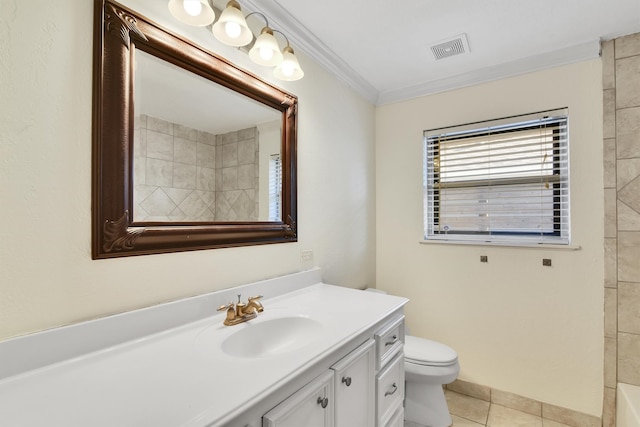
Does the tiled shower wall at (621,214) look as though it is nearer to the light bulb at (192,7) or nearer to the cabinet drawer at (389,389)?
the cabinet drawer at (389,389)

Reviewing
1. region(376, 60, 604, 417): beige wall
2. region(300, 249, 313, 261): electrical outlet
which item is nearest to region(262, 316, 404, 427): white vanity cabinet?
region(300, 249, 313, 261): electrical outlet

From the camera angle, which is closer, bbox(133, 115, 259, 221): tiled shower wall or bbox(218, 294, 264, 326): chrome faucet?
bbox(133, 115, 259, 221): tiled shower wall

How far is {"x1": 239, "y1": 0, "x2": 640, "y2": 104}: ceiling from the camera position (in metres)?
1.50

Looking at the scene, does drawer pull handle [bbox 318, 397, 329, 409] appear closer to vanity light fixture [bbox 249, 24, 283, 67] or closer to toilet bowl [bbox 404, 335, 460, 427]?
toilet bowl [bbox 404, 335, 460, 427]

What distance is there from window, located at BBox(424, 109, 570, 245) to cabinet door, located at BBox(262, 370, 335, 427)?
166 cm

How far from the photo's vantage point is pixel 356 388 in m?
1.14

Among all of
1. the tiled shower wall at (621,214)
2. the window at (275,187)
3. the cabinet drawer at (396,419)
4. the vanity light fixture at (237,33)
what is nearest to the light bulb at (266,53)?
the vanity light fixture at (237,33)

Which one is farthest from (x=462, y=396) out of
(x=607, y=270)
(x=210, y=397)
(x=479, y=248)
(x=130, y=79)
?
(x=130, y=79)

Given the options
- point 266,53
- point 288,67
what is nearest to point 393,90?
point 288,67

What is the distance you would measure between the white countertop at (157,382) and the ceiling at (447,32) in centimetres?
148

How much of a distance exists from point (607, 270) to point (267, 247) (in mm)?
1990

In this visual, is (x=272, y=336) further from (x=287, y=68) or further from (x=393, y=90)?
(x=393, y=90)

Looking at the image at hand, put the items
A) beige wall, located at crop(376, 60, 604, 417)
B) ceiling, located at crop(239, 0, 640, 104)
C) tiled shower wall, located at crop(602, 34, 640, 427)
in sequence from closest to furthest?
ceiling, located at crop(239, 0, 640, 104) < tiled shower wall, located at crop(602, 34, 640, 427) < beige wall, located at crop(376, 60, 604, 417)

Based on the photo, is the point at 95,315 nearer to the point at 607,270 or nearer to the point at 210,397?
the point at 210,397
